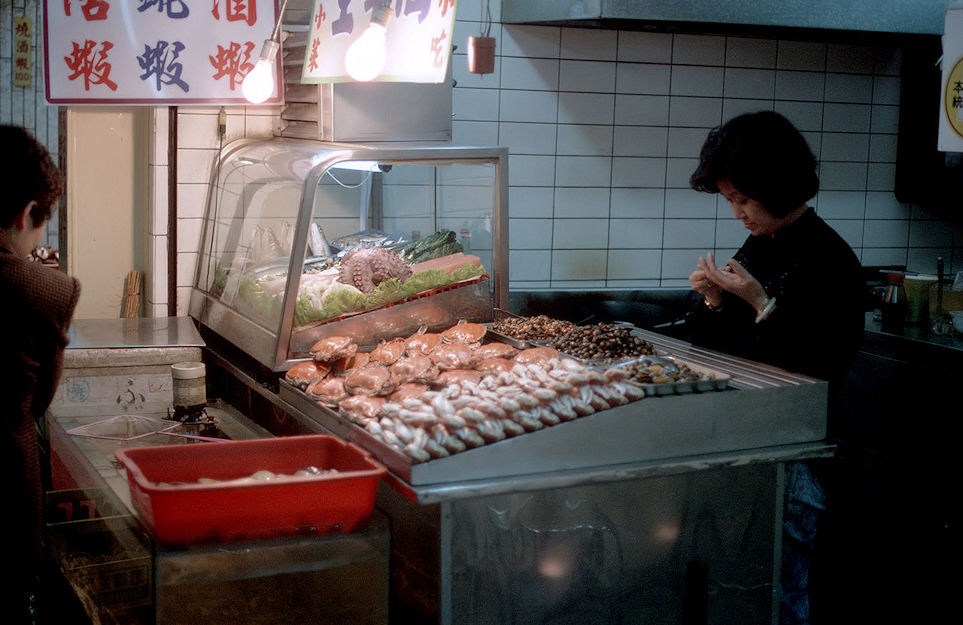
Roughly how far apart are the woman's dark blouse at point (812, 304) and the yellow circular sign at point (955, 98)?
1.57 meters

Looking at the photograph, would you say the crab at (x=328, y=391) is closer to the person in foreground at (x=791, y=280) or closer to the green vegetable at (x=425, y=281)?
the green vegetable at (x=425, y=281)

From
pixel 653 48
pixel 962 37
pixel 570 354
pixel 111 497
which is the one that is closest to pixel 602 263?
pixel 653 48

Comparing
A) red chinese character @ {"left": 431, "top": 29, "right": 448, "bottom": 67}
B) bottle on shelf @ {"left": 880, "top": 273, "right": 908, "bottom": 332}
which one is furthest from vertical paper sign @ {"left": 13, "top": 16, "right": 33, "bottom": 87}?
bottle on shelf @ {"left": 880, "top": 273, "right": 908, "bottom": 332}

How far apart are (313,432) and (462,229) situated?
1.39 metres

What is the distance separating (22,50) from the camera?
34.9 ft

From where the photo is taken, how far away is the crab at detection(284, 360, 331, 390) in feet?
10.7

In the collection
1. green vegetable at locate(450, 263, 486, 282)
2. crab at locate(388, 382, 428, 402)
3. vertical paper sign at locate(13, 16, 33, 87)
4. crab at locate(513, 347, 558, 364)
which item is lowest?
crab at locate(388, 382, 428, 402)

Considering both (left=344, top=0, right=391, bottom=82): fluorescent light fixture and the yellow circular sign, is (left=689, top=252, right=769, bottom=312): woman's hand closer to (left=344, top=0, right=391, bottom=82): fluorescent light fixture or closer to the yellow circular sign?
(left=344, top=0, right=391, bottom=82): fluorescent light fixture

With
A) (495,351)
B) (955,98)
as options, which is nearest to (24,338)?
(495,351)

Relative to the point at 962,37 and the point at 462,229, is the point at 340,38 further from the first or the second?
the point at 962,37

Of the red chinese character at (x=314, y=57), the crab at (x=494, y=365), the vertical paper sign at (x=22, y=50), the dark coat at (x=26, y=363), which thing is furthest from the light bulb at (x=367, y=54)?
the vertical paper sign at (x=22, y=50)

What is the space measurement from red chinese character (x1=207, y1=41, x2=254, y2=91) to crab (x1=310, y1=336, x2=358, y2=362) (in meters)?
1.55

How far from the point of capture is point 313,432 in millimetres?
3098

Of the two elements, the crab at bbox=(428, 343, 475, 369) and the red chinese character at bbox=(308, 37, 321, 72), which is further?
the red chinese character at bbox=(308, 37, 321, 72)
